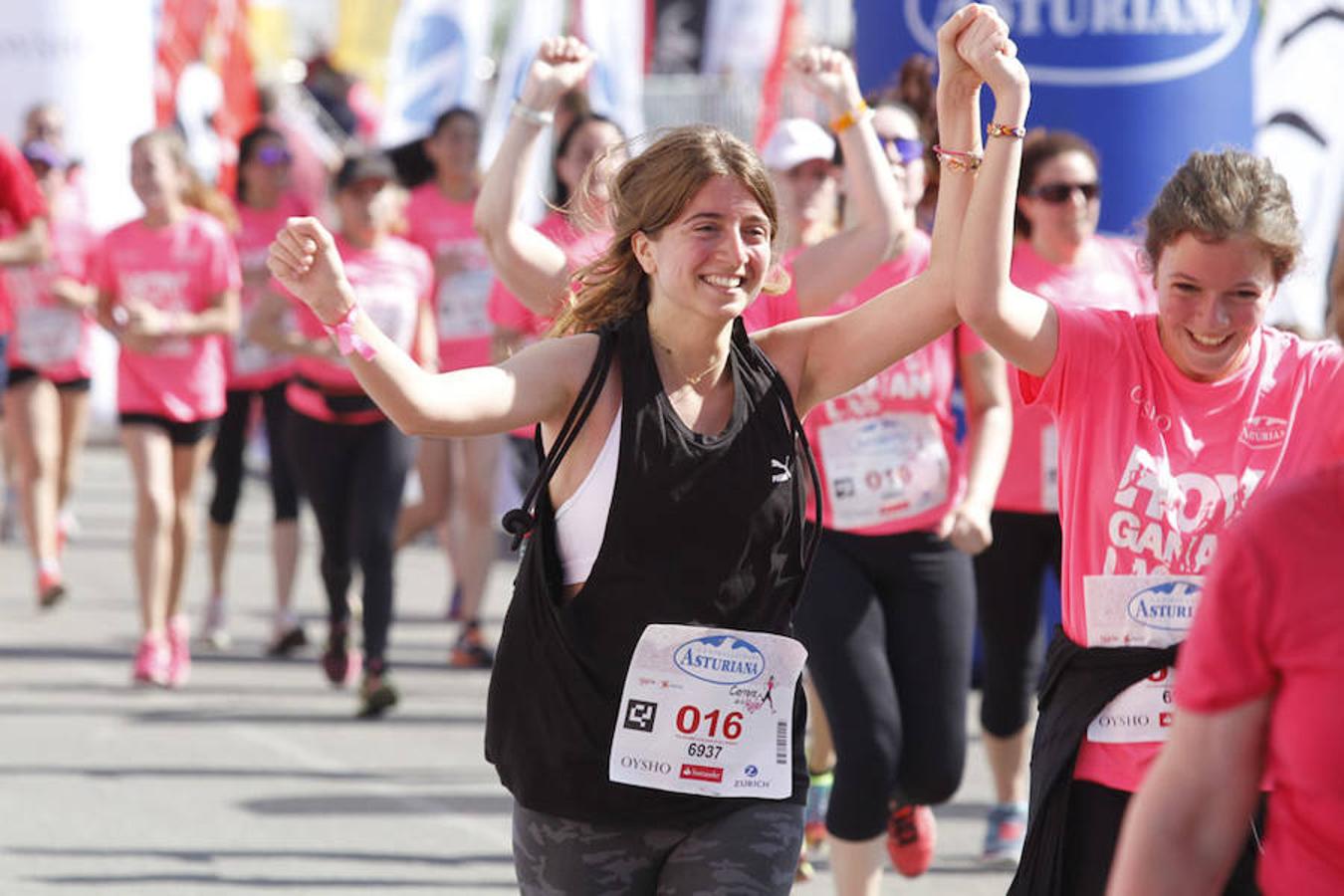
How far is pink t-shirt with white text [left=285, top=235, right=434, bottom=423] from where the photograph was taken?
28.7ft

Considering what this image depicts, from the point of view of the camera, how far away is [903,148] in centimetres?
587

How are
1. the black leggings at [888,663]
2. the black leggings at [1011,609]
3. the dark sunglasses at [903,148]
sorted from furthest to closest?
the black leggings at [1011,609]
the dark sunglasses at [903,148]
the black leggings at [888,663]

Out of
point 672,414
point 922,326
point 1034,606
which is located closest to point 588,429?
point 672,414

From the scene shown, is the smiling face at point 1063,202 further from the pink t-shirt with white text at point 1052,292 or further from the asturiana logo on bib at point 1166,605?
the asturiana logo on bib at point 1166,605

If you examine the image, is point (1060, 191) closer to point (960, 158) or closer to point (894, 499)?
point (894, 499)

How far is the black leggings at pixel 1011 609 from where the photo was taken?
656cm

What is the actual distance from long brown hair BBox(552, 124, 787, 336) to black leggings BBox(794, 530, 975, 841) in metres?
1.69

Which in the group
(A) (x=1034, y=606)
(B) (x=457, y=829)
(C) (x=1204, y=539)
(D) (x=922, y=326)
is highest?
(D) (x=922, y=326)

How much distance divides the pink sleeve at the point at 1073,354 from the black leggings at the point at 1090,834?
2.14ft

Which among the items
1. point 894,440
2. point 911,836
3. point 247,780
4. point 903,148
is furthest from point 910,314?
point 247,780

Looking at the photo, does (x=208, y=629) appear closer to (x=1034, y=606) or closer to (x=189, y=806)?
(x=189, y=806)

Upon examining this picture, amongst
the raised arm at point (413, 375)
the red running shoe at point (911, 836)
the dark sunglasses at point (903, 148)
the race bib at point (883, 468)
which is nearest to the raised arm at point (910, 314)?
the raised arm at point (413, 375)

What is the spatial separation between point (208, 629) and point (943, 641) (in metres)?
5.58

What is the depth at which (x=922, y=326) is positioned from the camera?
3746 mm
